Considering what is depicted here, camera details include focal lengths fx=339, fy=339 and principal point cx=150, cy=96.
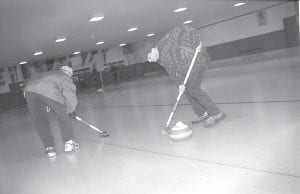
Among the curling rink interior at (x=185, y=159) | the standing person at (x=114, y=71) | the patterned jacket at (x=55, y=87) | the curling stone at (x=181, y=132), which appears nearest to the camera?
the curling rink interior at (x=185, y=159)

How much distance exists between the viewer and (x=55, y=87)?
4695mm

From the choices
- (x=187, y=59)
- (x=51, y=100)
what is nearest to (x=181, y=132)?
(x=187, y=59)

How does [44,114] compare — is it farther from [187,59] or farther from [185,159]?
[185,159]

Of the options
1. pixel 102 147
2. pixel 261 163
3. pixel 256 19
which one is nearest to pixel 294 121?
pixel 261 163

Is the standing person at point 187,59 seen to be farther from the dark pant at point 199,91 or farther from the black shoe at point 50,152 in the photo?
the black shoe at point 50,152

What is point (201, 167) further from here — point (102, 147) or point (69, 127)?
point (69, 127)

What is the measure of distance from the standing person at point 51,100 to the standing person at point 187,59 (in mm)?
1271

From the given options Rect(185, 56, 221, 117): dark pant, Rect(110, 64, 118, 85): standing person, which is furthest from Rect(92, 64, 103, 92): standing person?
Rect(185, 56, 221, 117): dark pant

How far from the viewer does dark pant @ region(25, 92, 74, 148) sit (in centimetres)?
468

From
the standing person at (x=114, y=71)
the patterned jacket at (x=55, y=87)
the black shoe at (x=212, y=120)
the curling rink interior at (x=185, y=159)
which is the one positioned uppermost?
the patterned jacket at (x=55, y=87)

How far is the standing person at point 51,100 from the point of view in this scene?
4646 mm

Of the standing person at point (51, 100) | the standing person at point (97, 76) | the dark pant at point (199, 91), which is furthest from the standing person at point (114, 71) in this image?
the dark pant at point (199, 91)

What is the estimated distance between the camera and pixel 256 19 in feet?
63.8

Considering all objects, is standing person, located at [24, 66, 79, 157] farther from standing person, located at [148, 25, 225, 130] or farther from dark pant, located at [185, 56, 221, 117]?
dark pant, located at [185, 56, 221, 117]
